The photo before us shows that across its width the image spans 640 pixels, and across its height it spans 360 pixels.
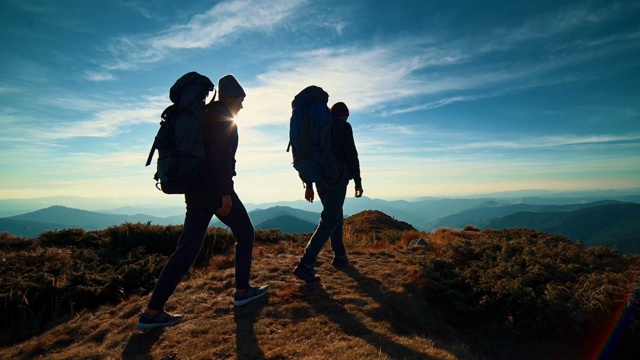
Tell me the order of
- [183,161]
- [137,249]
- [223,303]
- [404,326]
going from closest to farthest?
[183,161], [404,326], [223,303], [137,249]

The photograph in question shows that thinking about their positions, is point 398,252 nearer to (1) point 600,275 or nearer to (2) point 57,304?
(1) point 600,275

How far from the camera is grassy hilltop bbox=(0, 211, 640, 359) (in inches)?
137

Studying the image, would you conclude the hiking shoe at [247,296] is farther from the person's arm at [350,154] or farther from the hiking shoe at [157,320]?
the person's arm at [350,154]

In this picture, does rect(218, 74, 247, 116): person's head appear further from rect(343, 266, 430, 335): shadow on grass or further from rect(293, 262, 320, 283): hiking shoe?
rect(343, 266, 430, 335): shadow on grass

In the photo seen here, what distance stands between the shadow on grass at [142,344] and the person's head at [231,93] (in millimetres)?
2898

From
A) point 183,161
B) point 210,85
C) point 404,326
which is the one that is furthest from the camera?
point 404,326

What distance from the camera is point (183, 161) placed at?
11.5ft

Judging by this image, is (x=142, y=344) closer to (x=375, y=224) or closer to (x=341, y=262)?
(x=341, y=262)

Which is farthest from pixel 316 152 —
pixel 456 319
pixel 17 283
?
pixel 17 283

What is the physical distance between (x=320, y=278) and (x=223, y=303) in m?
1.72

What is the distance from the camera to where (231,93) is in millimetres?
4051

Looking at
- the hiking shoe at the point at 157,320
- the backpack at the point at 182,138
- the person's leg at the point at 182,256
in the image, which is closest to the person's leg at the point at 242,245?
the person's leg at the point at 182,256

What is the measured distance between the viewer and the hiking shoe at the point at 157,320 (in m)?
3.79

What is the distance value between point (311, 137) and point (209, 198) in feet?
5.89
